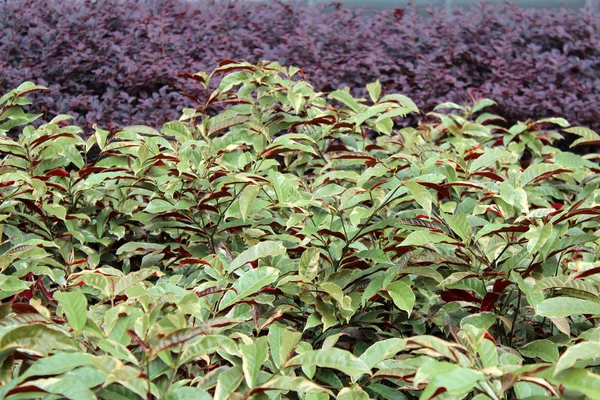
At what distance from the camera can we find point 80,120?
4020mm

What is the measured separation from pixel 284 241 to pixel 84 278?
65 centimetres

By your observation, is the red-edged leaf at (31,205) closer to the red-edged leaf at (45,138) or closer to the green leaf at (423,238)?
the red-edged leaf at (45,138)

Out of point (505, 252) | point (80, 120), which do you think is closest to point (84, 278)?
point (505, 252)

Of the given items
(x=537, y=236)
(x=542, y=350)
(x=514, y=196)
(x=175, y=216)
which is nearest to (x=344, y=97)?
(x=175, y=216)

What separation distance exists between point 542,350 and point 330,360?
61 centimetres

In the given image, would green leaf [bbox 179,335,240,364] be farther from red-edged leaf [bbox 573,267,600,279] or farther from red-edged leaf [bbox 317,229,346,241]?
red-edged leaf [bbox 573,267,600,279]

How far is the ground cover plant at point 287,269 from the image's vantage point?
4.45 feet

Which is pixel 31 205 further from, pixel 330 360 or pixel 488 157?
pixel 488 157

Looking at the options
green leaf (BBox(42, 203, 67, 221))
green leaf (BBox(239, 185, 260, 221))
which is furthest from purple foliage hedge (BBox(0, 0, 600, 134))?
green leaf (BBox(239, 185, 260, 221))

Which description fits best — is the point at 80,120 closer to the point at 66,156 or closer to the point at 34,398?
the point at 66,156

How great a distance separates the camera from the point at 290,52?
497 centimetres

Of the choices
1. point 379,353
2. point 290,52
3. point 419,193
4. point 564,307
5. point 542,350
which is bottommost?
point 290,52

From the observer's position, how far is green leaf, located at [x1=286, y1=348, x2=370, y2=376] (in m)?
1.42

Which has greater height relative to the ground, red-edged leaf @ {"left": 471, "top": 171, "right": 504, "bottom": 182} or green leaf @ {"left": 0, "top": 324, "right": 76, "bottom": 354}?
green leaf @ {"left": 0, "top": 324, "right": 76, "bottom": 354}
